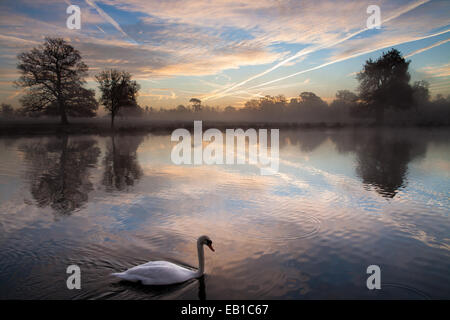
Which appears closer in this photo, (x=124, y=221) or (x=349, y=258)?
(x=349, y=258)

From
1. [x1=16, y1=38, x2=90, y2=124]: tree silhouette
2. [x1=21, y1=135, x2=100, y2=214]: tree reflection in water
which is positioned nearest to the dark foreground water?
[x1=21, y1=135, x2=100, y2=214]: tree reflection in water

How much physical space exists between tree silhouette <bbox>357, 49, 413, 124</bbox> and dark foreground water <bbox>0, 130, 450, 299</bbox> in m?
59.6

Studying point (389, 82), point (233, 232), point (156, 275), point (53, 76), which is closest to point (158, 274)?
point (156, 275)

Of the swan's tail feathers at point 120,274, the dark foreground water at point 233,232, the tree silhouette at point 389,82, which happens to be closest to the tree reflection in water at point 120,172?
the dark foreground water at point 233,232

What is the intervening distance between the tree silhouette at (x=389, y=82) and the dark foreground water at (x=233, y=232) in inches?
2347

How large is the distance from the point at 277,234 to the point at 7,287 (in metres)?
6.01

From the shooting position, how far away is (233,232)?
8.10 m

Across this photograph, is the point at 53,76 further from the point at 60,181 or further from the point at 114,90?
the point at 60,181

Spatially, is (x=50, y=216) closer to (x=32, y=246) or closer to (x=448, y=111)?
(x=32, y=246)

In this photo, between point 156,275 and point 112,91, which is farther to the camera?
point 112,91

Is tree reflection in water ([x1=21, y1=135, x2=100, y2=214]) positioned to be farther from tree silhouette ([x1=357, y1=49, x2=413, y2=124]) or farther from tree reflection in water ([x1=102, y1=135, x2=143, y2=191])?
tree silhouette ([x1=357, y1=49, x2=413, y2=124])

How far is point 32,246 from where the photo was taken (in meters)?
6.93

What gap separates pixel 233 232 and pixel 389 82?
73.2m
